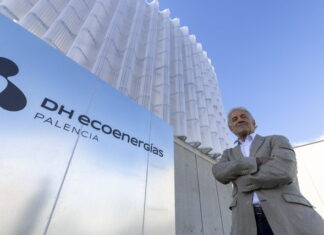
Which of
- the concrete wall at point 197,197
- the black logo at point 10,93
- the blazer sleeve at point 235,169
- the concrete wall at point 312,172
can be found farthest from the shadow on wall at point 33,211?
the concrete wall at point 312,172

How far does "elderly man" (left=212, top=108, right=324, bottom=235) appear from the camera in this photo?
2.67ft

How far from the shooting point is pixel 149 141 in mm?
2266

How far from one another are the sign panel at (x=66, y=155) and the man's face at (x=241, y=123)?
106 centimetres

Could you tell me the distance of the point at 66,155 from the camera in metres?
1.41

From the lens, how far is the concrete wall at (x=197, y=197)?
254 cm

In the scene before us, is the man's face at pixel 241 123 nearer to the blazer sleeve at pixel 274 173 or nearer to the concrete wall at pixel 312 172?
the blazer sleeve at pixel 274 173

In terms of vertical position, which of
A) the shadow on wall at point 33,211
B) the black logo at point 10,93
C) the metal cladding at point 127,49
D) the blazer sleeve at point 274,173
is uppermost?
the metal cladding at point 127,49

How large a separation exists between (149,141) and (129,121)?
35cm

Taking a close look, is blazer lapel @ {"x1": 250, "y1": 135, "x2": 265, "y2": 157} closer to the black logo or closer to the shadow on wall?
the shadow on wall

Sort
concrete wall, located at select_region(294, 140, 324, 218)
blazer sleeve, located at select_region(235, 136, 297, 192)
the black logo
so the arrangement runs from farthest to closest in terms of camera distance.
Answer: concrete wall, located at select_region(294, 140, 324, 218)
the black logo
blazer sleeve, located at select_region(235, 136, 297, 192)

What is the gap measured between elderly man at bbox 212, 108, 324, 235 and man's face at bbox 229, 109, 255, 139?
110 millimetres

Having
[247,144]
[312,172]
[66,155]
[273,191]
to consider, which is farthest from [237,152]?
[312,172]

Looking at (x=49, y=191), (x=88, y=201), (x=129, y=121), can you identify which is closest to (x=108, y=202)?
(x=88, y=201)

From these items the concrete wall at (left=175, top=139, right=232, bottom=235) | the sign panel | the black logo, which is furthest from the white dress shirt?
the concrete wall at (left=175, top=139, right=232, bottom=235)
